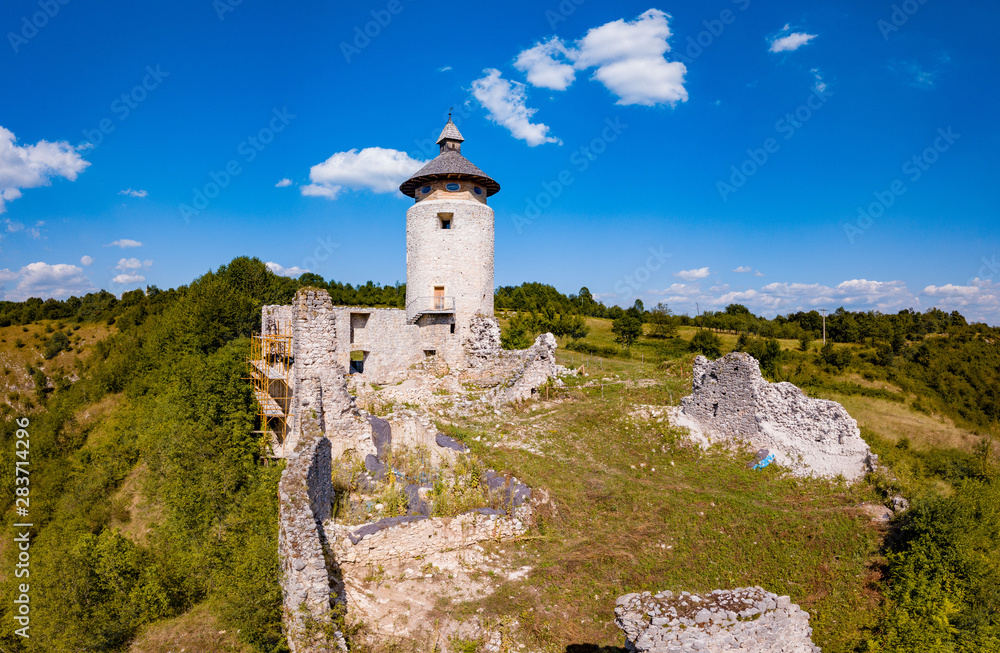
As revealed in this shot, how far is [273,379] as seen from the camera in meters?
17.4

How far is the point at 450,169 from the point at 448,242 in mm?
3096

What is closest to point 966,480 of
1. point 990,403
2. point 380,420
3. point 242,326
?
point 990,403

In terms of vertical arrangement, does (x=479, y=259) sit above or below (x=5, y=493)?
above

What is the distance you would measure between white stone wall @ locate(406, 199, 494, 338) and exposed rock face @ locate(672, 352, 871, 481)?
9.82m

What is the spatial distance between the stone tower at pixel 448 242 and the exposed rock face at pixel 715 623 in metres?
15.5

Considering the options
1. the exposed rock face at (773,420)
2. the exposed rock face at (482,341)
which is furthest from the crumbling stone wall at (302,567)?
the exposed rock face at (482,341)

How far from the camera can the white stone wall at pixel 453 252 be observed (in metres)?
21.0

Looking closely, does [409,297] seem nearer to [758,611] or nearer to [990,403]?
[758,611]

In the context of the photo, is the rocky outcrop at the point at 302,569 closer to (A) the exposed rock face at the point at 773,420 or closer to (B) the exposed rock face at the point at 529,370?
(B) the exposed rock face at the point at 529,370

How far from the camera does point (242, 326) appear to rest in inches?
912

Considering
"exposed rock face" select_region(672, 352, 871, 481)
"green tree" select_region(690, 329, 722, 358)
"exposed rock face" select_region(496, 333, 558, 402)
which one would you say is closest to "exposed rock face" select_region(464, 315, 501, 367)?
"exposed rock face" select_region(496, 333, 558, 402)

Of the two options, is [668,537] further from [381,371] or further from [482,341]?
[381,371]

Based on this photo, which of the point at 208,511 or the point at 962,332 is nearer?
the point at 208,511

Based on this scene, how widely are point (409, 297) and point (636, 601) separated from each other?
1694cm
